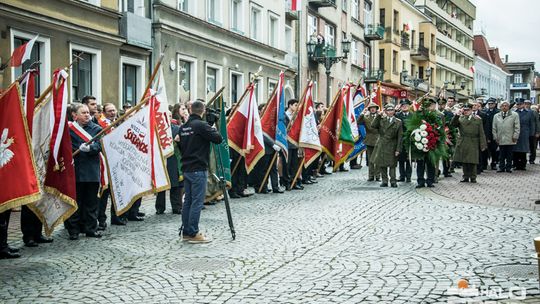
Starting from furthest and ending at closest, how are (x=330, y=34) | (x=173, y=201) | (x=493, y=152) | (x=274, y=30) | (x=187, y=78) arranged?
1. (x=330, y=34)
2. (x=274, y=30)
3. (x=187, y=78)
4. (x=493, y=152)
5. (x=173, y=201)

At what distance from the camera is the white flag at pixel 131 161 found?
32.4ft

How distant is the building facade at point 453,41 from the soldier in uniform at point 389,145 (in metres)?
49.1

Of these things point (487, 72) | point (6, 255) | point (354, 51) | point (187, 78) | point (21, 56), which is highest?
A: point (487, 72)

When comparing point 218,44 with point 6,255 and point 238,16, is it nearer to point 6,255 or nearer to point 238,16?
point 238,16

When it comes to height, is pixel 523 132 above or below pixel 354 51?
below

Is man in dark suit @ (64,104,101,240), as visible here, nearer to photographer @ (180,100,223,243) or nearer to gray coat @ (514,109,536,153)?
photographer @ (180,100,223,243)

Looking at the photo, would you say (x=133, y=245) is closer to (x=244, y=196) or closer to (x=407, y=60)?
(x=244, y=196)

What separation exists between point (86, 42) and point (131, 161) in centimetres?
960

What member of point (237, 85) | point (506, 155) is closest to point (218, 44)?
point (237, 85)

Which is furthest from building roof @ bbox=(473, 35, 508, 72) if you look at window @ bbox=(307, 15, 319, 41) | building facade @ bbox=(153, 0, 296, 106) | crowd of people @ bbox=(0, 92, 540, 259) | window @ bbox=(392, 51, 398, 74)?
crowd of people @ bbox=(0, 92, 540, 259)

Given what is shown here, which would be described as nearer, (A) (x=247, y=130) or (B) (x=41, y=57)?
(A) (x=247, y=130)

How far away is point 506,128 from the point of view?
63.6 feet

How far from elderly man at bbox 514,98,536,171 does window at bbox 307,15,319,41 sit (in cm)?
1787

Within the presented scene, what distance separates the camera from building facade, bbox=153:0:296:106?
73.3 ft
